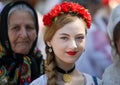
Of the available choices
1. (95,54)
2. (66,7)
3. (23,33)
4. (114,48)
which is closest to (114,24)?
(114,48)

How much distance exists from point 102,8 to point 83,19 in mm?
2260

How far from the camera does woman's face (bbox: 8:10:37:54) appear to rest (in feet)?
10.8

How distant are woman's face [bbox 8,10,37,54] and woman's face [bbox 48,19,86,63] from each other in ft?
1.28

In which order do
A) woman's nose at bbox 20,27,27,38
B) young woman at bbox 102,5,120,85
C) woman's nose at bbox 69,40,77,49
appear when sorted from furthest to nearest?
woman's nose at bbox 20,27,27,38 < young woman at bbox 102,5,120,85 < woman's nose at bbox 69,40,77,49

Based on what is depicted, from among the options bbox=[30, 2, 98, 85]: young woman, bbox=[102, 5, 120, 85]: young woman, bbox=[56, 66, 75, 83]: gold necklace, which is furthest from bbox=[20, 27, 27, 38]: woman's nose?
bbox=[102, 5, 120, 85]: young woman

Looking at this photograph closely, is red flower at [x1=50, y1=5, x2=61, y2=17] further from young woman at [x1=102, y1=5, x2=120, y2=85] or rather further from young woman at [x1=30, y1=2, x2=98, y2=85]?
young woman at [x1=102, y1=5, x2=120, y2=85]

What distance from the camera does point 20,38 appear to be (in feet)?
10.8

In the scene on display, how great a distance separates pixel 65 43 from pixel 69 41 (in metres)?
0.03

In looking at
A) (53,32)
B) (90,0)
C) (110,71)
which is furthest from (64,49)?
(90,0)

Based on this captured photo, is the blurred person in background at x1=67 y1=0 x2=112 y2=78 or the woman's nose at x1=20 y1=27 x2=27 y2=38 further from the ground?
the woman's nose at x1=20 y1=27 x2=27 y2=38

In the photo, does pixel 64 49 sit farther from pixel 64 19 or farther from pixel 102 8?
pixel 102 8

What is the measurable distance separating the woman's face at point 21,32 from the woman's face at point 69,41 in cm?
39

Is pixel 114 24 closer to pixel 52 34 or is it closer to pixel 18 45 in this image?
pixel 52 34

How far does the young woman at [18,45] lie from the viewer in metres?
3.27
